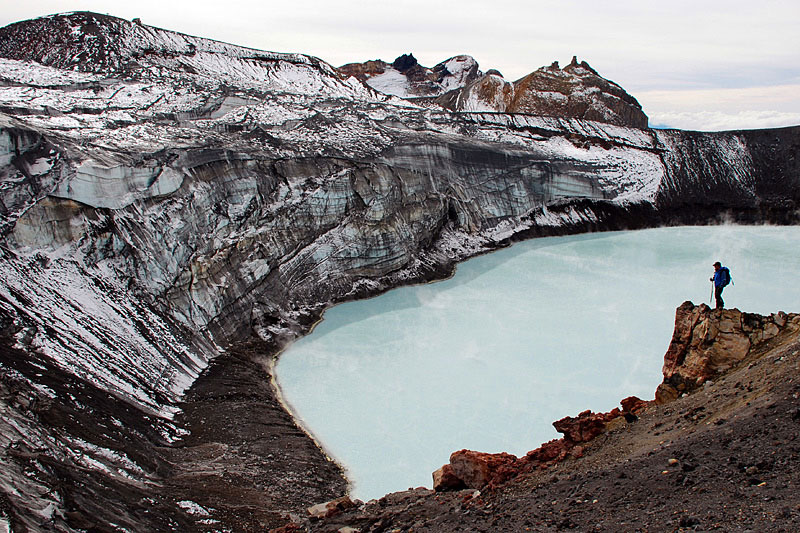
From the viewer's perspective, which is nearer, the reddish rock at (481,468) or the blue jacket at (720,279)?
the reddish rock at (481,468)

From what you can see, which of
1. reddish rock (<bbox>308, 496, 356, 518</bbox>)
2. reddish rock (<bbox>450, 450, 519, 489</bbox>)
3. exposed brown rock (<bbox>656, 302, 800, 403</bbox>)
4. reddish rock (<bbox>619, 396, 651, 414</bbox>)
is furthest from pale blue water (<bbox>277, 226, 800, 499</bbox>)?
exposed brown rock (<bbox>656, 302, 800, 403</bbox>)

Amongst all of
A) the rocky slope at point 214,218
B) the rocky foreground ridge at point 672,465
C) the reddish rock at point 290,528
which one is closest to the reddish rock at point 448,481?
the rocky foreground ridge at point 672,465

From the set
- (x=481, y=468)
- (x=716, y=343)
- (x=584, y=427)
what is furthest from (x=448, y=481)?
(x=716, y=343)

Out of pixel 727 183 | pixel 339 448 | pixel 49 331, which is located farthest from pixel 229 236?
pixel 727 183

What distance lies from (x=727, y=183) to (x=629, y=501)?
36.5m

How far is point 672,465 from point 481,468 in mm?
2787

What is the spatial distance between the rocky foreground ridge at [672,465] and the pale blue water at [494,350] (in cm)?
398

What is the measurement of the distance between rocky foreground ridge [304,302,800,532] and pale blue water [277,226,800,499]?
13.0ft

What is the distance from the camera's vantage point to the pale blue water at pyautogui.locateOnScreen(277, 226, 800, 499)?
1509 cm

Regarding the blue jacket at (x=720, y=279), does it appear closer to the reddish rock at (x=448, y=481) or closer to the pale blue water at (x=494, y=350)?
the pale blue water at (x=494, y=350)

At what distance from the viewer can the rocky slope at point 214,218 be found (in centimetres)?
1206

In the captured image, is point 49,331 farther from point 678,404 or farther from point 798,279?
point 798,279

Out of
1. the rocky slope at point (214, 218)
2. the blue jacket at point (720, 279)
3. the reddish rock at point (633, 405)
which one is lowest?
the reddish rock at point (633, 405)

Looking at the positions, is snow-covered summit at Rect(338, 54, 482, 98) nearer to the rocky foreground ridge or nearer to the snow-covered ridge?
the snow-covered ridge
